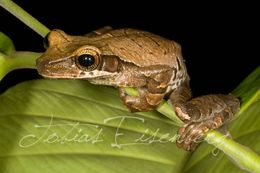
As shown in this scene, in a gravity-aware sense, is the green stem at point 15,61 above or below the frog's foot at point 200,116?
above

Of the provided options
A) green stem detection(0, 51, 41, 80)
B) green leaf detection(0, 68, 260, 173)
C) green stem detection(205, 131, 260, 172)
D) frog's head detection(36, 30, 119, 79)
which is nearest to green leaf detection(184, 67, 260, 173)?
green leaf detection(0, 68, 260, 173)

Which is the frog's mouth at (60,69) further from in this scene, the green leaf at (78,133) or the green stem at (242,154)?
the green stem at (242,154)

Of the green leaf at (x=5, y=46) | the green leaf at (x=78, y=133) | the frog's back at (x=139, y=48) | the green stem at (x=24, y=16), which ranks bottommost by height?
the green leaf at (x=78, y=133)

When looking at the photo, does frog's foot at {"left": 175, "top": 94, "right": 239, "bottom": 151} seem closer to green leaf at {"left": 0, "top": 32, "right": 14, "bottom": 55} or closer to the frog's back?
the frog's back

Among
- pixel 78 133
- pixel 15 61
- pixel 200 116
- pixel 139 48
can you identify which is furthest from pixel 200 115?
pixel 15 61

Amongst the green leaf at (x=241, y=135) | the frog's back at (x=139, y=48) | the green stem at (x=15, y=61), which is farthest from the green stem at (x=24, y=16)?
the green leaf at (x=241, y=135)

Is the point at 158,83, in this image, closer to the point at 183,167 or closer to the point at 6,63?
the point at 183,167

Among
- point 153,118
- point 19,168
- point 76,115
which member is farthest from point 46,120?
point 153,118
